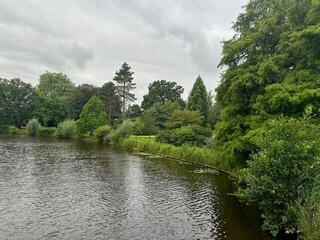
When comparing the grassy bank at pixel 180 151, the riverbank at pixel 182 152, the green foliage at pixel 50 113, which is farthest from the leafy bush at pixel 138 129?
the green foliage at pixel 50 113

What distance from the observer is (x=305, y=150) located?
13.1m

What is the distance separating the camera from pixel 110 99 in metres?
82.6

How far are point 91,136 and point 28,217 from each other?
184ft

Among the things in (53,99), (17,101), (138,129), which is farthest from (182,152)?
(53,99)

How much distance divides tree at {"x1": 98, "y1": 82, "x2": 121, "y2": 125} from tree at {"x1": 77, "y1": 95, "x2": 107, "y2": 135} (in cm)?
975

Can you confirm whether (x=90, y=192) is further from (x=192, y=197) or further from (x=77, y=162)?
(x=77, y=162)

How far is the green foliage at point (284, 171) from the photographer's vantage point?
43.6ft

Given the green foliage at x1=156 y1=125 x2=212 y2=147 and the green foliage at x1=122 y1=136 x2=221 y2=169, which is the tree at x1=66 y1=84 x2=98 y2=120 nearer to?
the green foliage at x1=122 y1=136 x2=221 y2=169

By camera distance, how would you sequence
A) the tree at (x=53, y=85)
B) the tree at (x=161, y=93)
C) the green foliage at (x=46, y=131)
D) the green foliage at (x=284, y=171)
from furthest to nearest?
the tree at (x=53, y=85)
the tree at (x=161, y=93)
the green foliage at (x=46, y=131)
the green foliage at (x=284, y=171)

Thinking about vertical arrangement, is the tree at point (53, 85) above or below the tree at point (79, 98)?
above

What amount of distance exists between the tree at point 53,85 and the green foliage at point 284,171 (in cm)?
10841

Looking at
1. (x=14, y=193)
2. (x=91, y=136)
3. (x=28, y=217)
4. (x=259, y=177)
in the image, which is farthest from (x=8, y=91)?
(x=259, y=177)

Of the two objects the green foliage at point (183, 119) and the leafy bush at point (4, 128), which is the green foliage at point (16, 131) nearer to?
the leafy bush at point (4, 128)

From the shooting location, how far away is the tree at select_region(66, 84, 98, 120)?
8550 centimetres
